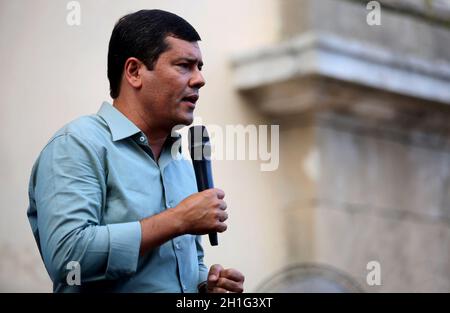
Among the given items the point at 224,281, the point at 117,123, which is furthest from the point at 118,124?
the point at 224,281

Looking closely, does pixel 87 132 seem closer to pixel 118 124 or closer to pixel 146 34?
pixel 118 124

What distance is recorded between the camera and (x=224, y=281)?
10.1ft

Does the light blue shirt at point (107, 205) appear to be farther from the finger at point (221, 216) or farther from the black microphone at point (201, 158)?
the finger at point (221, 216)

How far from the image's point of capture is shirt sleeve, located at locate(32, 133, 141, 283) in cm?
283

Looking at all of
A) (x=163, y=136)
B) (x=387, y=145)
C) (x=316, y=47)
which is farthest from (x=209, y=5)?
(x=163, y=136)

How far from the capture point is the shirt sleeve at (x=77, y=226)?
283 cm

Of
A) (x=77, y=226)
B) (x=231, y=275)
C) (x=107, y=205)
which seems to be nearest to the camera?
(x=77, y=226)

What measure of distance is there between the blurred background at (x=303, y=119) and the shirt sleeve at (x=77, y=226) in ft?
10.6

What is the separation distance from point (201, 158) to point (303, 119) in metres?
4.38

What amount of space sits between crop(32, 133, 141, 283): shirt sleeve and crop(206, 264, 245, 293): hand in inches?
11.3

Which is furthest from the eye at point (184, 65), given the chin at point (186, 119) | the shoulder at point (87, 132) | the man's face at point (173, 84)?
the shoulder at point (87, 132)

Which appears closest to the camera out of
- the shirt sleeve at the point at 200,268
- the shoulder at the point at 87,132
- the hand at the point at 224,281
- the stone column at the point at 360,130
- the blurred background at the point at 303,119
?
the shoulder at the point at 87,132
